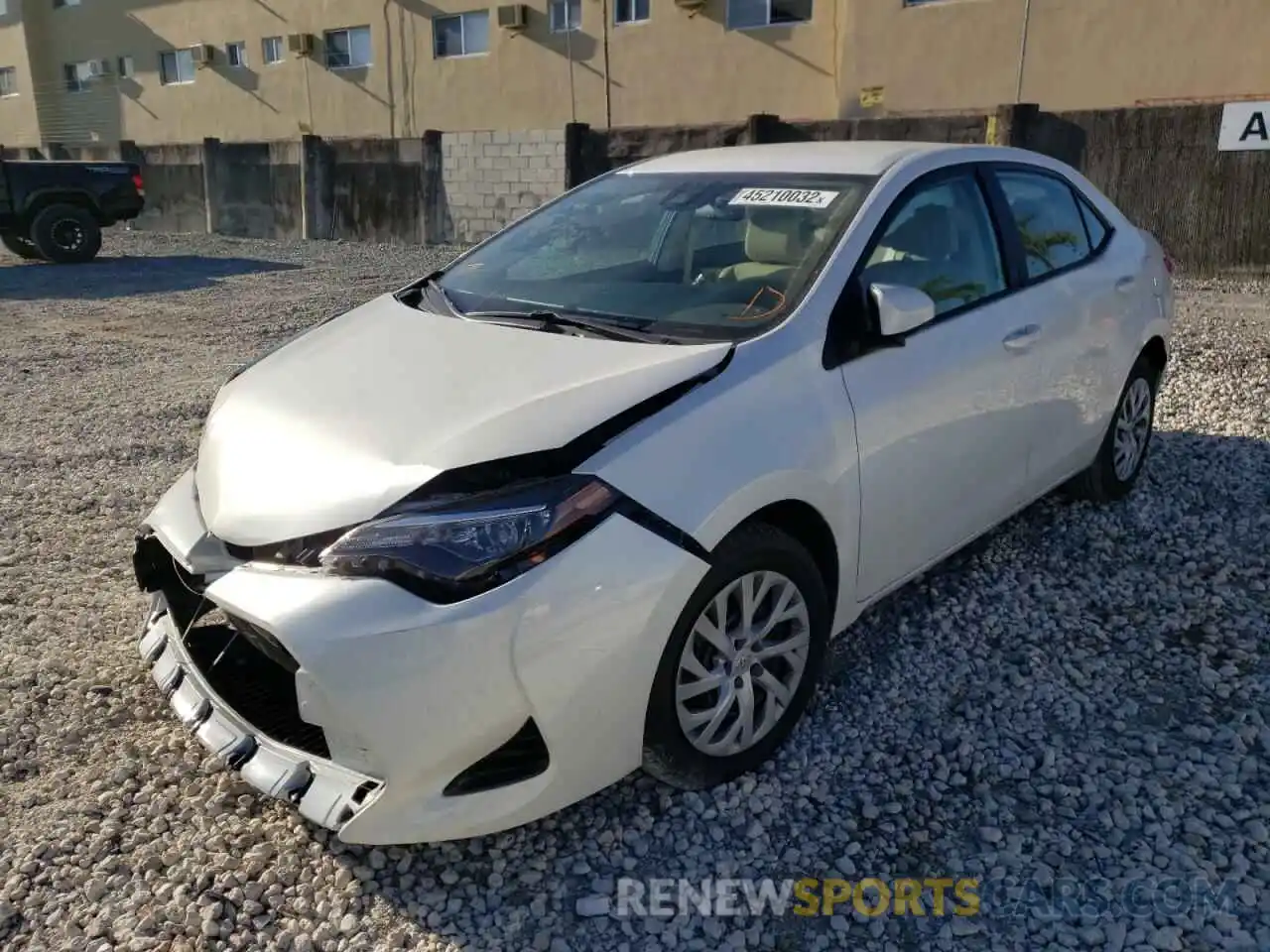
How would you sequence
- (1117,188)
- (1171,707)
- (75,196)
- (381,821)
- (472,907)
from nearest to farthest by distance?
(381,821), (472,907), (1171,707), (1117,188), (75,196)

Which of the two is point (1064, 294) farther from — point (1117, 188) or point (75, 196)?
point (75, 196)

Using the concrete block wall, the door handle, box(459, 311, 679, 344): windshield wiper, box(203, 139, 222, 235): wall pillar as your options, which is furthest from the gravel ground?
box(203, 139, 222, 235): wall pillar

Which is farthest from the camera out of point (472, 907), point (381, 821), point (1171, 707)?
point (1171, 707)

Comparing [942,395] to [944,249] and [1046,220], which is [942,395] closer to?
[944,249]

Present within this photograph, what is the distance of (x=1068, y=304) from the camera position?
3.99 m

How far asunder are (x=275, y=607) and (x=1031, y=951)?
1851mm

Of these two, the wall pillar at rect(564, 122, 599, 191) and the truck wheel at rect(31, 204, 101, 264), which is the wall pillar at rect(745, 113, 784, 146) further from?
the truck wheel at rect(31, 204, 101, 264)

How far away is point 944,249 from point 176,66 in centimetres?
3114

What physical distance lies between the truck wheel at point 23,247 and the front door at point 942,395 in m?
15.7

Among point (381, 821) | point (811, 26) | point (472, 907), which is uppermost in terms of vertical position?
point (811, 26)

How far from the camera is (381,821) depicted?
2248 millimetres

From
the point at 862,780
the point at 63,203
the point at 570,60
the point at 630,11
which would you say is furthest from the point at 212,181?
the point at 862,780

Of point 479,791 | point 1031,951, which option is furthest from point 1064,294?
point 479,791

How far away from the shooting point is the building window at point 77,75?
31.4 metres
